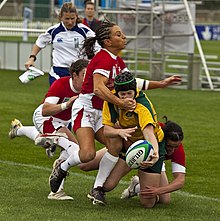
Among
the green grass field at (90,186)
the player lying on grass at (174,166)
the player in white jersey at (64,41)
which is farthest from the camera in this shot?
the player in white jersey at (64,41)

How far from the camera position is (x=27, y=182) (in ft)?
31.6

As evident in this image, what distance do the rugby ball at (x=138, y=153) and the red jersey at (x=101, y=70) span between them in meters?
0.93

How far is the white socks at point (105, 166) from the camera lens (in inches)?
331

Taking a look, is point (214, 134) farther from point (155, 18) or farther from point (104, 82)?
point (155, 18)

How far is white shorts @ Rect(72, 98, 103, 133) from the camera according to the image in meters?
8.70

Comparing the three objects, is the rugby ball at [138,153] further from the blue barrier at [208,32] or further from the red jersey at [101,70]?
the blue barrier at [208,32]

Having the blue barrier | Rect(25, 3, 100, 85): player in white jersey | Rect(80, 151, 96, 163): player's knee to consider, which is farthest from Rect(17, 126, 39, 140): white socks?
the blue barrier

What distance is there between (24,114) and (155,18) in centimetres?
978

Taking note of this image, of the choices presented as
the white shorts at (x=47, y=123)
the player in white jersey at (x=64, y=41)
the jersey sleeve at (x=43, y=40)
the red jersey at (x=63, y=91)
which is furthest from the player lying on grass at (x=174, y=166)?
the jersey sleeve at (x=43, y=40)

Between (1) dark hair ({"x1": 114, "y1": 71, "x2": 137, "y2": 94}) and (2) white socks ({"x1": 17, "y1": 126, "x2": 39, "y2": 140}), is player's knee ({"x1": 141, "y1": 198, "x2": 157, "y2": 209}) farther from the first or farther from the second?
(2) white socks ({"x1": 17, "y1": 126, "x2": 39, "y2": 140})

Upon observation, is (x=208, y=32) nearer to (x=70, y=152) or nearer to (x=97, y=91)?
(x=70, y=152)

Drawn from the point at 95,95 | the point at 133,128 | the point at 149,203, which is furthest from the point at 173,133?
the point at 95,95

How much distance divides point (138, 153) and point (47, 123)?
8.08 feet

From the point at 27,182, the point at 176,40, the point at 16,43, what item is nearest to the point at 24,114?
the point at 27,182
